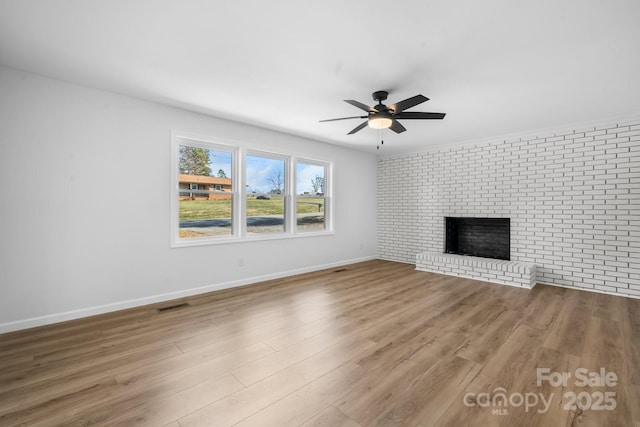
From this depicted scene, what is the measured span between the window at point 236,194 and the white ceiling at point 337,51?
0.79 metres

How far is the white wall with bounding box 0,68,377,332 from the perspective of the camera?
2.85 m

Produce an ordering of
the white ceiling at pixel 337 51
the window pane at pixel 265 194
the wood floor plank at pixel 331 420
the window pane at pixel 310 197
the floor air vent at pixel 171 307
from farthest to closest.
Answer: the window pane at pixel 310 197 < the window pane at pixel 265 194 < the floor air vent at pixel 171 307 < the white ceiling at pixel 337 51 < the wood floor plank at pixel 331 420

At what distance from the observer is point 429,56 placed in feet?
8.25

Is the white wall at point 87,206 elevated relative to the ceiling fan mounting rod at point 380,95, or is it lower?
lower

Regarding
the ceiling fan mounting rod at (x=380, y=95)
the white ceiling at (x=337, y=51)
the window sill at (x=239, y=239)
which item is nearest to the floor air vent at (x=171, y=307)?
the window sill at (x=239, y=239)

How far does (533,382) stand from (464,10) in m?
2.69

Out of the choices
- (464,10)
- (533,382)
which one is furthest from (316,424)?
(464,10)

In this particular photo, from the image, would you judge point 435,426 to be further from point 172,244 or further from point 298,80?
point 172,244

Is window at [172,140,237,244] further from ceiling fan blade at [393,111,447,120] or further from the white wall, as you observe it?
ceiling fan blade at [393,111,447,120]

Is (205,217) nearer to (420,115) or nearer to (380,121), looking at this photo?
(380,121)

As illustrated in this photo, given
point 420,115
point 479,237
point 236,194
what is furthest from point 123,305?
point 479,237

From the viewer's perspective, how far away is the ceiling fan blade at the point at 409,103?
104 inches

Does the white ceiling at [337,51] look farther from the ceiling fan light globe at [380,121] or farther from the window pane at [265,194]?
the window pane at [265,194]

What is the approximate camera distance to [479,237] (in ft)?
18.2
